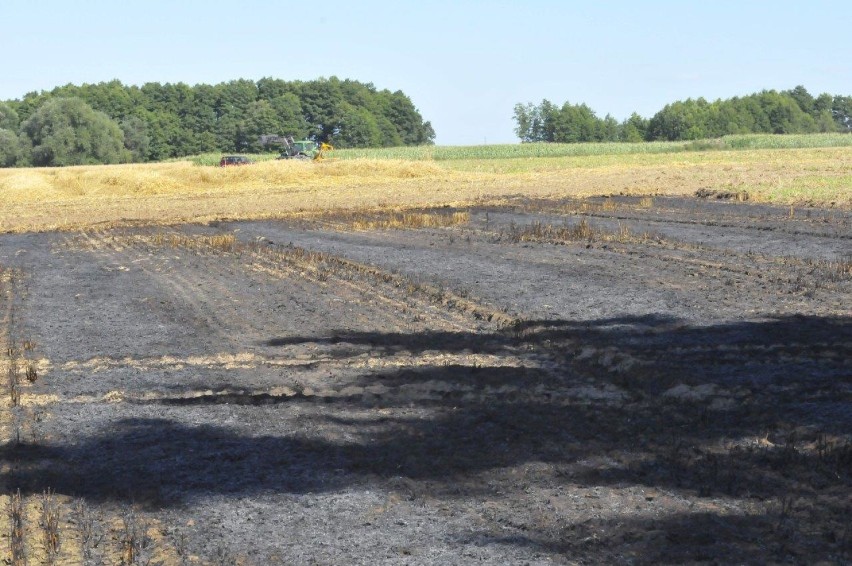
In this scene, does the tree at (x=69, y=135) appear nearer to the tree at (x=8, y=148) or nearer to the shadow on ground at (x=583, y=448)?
the tree at (x=8, y=148)

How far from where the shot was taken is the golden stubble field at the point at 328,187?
116 ft

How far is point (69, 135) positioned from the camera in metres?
88.1

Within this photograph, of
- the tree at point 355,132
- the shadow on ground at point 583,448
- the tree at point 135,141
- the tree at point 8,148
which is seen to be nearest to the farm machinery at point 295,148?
the tree at point 8,148

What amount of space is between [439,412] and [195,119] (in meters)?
130

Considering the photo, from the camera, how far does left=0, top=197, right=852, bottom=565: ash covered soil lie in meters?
6.35

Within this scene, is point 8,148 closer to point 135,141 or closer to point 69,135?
point 69,135

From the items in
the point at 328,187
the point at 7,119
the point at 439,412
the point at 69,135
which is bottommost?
the point at 439,412

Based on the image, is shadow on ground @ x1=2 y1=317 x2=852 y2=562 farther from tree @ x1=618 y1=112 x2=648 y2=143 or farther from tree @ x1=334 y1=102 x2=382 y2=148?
tree @ x1=618 y1=112 x2=648 y2=143

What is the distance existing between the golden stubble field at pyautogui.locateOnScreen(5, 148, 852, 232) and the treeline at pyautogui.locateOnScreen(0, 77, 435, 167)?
33.8 metres

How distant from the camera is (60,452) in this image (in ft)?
26.7

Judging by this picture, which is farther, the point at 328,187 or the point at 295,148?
the point at 295,148

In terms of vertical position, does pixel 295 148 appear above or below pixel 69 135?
below

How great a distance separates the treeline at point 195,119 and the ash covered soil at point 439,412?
75207 millimetres

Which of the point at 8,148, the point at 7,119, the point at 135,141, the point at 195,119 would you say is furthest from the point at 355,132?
the point at 8,148
